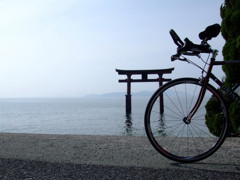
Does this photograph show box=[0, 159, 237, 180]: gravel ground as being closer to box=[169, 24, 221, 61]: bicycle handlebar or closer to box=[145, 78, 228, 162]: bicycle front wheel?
box=[145, 78, 228, 162]: bicycle front wheel

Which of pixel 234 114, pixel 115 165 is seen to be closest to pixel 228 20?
pixel 234 114

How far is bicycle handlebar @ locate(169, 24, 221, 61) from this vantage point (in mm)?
2317

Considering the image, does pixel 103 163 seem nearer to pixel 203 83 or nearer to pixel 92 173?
pixel 92 173

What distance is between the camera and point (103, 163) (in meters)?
2.50

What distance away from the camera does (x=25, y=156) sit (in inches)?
111

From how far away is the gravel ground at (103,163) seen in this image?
2.16m

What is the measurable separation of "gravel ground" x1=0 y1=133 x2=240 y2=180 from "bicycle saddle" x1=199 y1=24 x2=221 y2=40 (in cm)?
122

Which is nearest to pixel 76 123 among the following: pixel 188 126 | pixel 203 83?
pixel 188 126

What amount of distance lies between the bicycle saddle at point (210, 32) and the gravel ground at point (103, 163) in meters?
1.22

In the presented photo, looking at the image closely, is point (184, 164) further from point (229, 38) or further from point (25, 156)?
point (229, 38)

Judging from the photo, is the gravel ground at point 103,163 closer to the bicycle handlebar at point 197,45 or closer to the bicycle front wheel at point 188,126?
the bicycle front wheel at point 188,126

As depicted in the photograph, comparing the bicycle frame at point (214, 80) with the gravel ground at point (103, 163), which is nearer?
the gravel ground at point (103, 163)

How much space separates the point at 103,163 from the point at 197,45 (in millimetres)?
1453

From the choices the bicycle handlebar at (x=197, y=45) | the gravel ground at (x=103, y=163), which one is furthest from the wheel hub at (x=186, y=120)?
the bicycle handlebar at (x=197, y=45)
